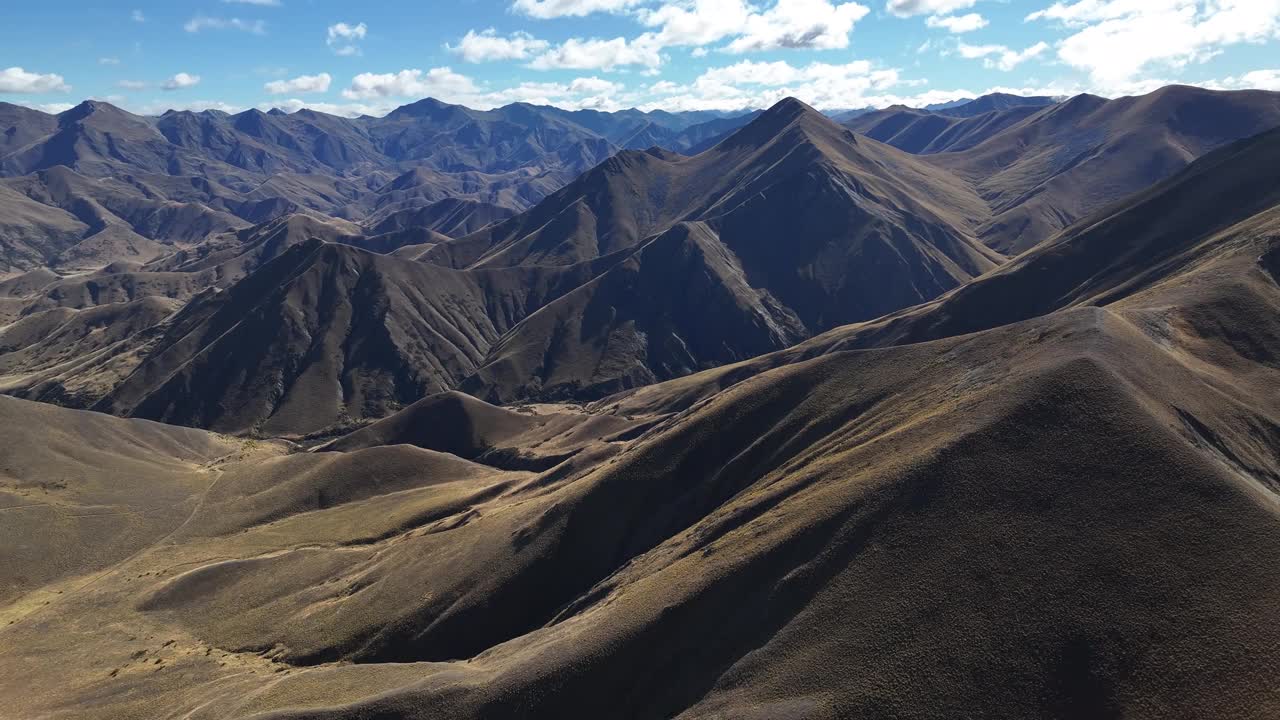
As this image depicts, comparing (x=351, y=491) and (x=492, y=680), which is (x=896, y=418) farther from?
(x=351, y=491)

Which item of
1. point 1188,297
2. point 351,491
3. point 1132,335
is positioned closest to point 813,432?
point 1132,335

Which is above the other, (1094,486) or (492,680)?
(1094,486)

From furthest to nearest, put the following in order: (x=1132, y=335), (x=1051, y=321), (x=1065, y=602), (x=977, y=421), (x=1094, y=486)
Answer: (x=1051, y=321) < (x=1132, y=335) < (x=977, y=421) < (x=1094, y=486) < (x=1065, y=602)

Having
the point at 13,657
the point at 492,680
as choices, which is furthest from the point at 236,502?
the point at 492,680

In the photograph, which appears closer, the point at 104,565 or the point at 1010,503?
the point at 1010,503

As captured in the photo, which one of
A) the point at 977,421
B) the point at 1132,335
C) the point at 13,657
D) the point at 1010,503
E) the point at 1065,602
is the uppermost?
the point at 1132,335

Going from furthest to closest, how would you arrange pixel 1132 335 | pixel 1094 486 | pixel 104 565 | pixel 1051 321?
pixel 104 565, pixel 1051 321, pixel 1132 335, pixel 1094 486

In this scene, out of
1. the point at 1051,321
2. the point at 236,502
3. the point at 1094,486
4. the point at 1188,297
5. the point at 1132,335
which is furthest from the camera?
the point at 236,502

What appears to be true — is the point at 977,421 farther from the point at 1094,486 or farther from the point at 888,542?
the point at 888,542

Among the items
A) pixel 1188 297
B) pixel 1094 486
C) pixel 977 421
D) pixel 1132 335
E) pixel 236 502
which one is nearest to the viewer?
pixel 1094 486
